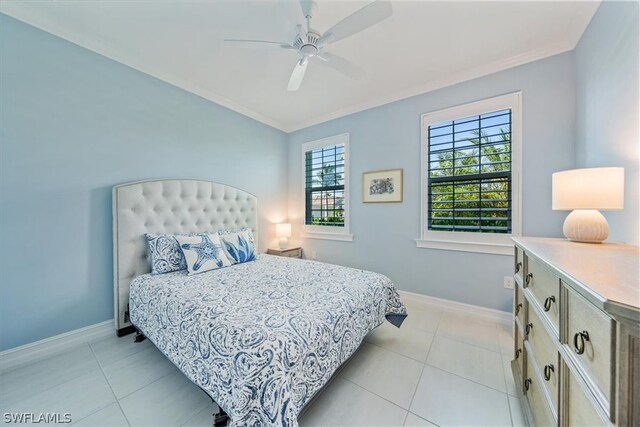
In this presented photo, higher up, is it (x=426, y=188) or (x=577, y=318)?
(x=426, y=188)

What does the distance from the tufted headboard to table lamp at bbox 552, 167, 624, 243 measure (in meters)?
3.15

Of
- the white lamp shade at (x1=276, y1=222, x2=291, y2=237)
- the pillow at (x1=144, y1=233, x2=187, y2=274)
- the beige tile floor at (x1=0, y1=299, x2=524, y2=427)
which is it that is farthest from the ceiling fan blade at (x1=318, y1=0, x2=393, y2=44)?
the white lamp shade at (x1=276, y1=222, x2=291, y2=237)

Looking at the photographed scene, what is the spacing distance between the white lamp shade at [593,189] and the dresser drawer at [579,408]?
1.05m

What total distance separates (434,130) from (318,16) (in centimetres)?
172

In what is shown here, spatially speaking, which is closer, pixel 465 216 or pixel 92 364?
pixel 92 364

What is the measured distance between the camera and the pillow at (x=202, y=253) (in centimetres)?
217

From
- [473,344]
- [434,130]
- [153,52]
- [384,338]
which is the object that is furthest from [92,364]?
[434,130]

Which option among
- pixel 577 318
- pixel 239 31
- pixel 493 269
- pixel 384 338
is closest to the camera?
pixel 577 318

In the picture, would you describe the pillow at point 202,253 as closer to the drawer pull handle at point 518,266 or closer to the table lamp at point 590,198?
the drawer pull handle at point 518,266

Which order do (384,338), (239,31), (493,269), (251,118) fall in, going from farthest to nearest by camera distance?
(251,118) < (493,269) < (384,338) < (239,31)

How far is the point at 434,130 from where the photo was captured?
2721 millimetres

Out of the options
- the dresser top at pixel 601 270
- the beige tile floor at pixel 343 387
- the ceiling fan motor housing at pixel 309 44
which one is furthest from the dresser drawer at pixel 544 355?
the ceiling fan motor housing at pixel 309 44

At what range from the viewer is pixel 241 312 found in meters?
1.35

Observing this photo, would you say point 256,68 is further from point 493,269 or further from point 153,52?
point 493,269
